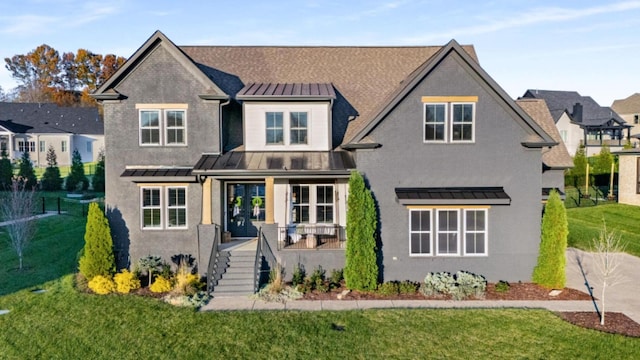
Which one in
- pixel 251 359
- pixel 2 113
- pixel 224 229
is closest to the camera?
pixel 251 359

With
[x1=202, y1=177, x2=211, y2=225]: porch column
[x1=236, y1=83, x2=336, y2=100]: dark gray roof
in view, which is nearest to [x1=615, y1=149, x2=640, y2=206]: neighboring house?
[x1=236, y1=83, x2=336, y2=100]: dark gray roof

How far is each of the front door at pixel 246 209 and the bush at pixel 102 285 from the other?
15.7 feet

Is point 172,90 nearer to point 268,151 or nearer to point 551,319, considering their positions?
point 268,151

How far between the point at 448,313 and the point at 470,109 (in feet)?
23.2

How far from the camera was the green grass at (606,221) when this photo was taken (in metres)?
21.0

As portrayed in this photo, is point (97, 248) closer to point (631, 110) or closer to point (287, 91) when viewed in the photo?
point (287, 91)

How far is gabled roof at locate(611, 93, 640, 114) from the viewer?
2810 inches

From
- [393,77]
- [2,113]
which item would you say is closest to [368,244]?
[393,77]

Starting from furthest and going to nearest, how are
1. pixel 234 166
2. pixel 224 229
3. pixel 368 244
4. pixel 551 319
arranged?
pixel 224 229 → pixel 234 166 → pixel 368 244 → pixel 551 319

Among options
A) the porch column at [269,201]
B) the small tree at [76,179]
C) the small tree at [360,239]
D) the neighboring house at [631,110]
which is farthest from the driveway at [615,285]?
the neighboring house at [631,110]

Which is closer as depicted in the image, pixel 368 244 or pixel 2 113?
pixel 368 244

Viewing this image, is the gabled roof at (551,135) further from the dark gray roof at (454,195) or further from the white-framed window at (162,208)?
the white-framed window at (162,208)

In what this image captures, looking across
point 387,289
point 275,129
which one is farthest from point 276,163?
point 387,289

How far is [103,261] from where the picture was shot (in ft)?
48.6
